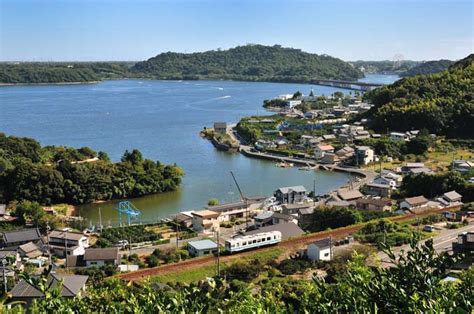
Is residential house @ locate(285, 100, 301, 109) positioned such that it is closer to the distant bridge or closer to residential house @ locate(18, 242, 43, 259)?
the distant bridge

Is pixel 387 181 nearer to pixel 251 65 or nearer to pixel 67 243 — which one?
pixel 67 243

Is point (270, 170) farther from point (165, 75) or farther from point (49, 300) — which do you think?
point (165, 75)

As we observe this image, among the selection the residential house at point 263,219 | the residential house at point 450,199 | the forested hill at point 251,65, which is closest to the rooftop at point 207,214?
the residential house at point 263,219

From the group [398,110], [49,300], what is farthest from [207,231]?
[398,110]

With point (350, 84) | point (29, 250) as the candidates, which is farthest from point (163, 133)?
point (350, 84)

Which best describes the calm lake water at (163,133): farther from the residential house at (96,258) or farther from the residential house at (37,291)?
the residential house at (37,291)
